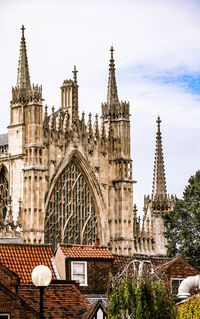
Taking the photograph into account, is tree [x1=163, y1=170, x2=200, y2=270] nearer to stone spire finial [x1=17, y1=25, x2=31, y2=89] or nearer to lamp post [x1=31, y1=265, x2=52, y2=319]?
stone spire finial [x1=17, y1=25, x2=31, y2=89]

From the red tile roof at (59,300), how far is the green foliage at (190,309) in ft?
11.2

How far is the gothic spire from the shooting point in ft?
→ 330

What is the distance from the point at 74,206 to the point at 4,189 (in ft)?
20.5

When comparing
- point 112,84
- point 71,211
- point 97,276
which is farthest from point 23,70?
point 97,276

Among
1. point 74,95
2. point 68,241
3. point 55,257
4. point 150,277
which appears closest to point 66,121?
point 74,95

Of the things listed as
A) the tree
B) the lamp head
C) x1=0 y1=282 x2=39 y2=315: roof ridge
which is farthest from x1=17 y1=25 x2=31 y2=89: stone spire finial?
the lamp head

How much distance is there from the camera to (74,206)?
291ft

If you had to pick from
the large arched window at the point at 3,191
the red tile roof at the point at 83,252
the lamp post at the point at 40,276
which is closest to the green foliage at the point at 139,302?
the lamp post at the point at 40,276

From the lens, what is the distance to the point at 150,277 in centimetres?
3769

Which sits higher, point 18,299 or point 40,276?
point 40,276

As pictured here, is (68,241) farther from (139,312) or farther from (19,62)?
(139,312)

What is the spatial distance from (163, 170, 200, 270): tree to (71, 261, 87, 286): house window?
35.3 metres

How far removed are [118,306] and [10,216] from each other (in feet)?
150

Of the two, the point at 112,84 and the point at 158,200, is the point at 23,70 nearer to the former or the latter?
the point at 112,84
